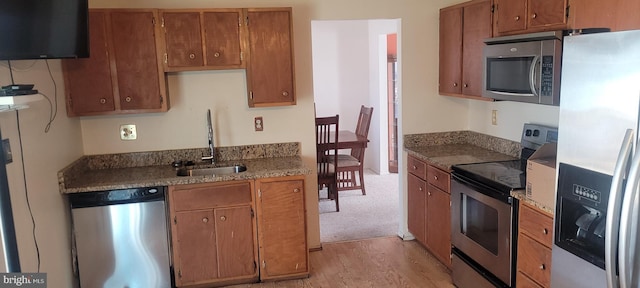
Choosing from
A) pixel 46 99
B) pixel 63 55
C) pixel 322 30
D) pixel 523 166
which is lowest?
pixel 523 166

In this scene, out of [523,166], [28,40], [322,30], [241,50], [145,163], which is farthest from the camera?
[322,30]

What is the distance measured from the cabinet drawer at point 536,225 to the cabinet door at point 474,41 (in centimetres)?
107

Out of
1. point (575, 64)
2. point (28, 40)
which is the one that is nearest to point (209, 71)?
point (28, 40)

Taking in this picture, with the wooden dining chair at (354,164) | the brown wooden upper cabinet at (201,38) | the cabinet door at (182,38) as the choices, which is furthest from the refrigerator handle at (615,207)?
the wooden dining chair at (354,164)

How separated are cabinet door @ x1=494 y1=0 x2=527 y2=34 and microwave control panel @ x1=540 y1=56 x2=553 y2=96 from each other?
358 mm

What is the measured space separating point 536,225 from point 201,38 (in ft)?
7.94

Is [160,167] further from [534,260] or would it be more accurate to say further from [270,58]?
[534,260]

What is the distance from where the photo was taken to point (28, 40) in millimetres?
2234

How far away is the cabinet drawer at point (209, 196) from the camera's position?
10.3 feet

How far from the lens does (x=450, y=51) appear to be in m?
3.67

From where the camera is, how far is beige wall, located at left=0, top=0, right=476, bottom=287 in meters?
2.96

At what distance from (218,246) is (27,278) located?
117 centimetres

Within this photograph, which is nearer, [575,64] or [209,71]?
[575,64]

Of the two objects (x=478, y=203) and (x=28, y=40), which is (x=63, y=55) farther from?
(x=478, y=203)
